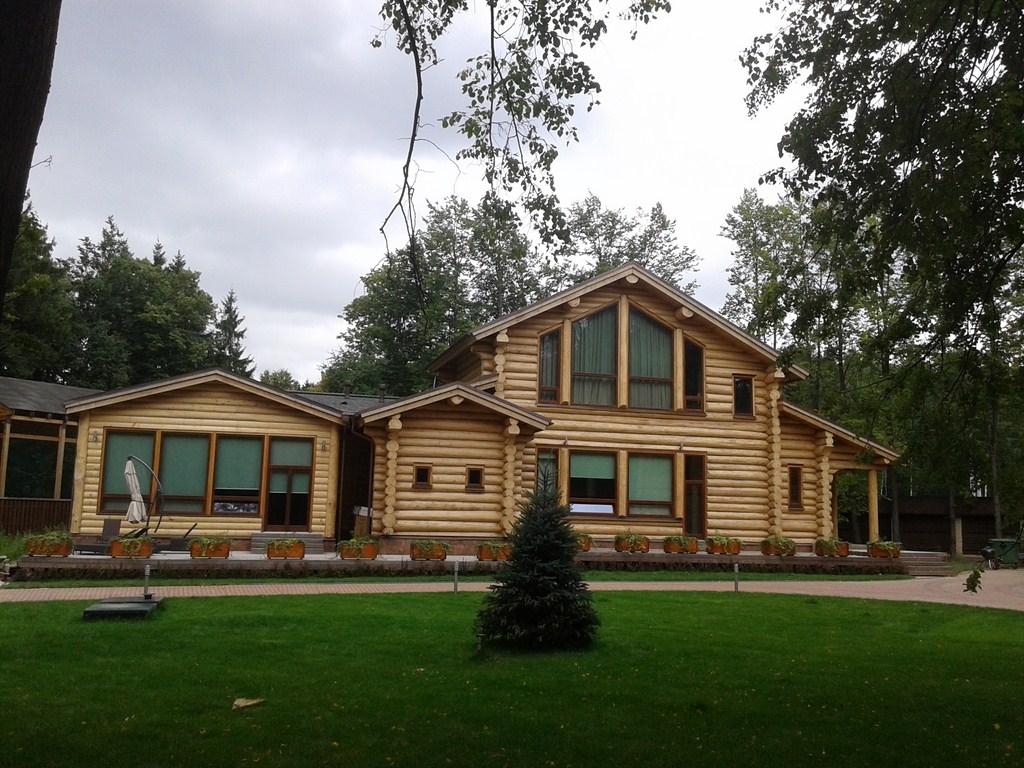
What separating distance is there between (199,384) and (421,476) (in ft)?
20.5

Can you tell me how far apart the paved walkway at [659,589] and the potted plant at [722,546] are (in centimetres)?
306

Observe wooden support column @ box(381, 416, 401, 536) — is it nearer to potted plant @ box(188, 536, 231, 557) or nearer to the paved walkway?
the paved walkway

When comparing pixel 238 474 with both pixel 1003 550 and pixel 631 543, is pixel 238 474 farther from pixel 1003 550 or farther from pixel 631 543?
pixel 1003 550

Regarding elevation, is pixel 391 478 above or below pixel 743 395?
below

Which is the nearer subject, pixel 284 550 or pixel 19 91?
pixel 19 91

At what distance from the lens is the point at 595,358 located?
25812mm

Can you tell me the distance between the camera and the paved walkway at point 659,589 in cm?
1606

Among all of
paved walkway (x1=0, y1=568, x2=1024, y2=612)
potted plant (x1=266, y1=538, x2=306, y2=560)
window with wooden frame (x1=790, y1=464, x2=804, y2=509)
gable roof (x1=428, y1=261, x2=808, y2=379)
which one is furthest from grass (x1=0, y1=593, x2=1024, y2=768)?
window with wooden frame (x1=790, y1=464, x2=804, y2=509)

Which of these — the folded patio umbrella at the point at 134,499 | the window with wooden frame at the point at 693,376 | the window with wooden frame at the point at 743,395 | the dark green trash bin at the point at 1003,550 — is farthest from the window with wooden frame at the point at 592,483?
the dark green trash bin at the point at 1003,550

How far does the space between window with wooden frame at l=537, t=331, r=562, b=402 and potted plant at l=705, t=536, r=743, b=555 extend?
5.93 meters

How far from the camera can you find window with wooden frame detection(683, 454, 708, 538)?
2588 cm

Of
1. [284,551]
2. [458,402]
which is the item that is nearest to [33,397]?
[284,551]

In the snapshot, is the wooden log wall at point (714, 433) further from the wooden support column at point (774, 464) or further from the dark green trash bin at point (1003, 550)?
the dark green trash bin at point (1003, 550)

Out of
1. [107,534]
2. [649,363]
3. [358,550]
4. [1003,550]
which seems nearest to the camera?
[358,550]
